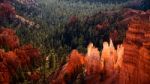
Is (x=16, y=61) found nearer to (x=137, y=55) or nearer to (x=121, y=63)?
(x=121, y=63)

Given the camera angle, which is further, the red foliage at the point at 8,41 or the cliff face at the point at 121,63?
the red foliage at the point at 8,41

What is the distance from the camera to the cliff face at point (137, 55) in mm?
→ 54156

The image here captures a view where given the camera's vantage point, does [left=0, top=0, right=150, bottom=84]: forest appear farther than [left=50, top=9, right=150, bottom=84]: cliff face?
Yes

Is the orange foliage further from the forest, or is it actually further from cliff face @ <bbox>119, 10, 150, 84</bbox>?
cliff face @ <bbox>119, 10, 150, 84</bbox>

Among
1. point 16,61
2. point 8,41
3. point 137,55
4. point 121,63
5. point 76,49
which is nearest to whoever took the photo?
point 137,55

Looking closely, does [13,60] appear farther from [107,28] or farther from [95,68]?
[107,28]

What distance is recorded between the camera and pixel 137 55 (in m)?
55.3

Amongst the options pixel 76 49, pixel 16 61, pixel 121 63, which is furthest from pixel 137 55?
pixel 76 49

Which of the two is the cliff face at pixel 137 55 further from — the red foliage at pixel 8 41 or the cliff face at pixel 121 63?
the red foliage at pixel 8 41

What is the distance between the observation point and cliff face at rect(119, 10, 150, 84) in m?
54.2

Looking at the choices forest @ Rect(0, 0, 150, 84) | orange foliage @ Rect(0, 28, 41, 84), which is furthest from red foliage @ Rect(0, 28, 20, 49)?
orange foliage @ Rect(0, 28, 41, 84)

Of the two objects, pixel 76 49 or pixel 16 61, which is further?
pixel 76 49

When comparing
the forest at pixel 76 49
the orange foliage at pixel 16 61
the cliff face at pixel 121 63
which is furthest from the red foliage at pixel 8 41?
the cliff face at pixel 121 63

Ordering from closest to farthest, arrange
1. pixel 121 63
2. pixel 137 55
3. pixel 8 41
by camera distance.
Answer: pixel 137 55 < pixel 121 63 < pixel 8 41
